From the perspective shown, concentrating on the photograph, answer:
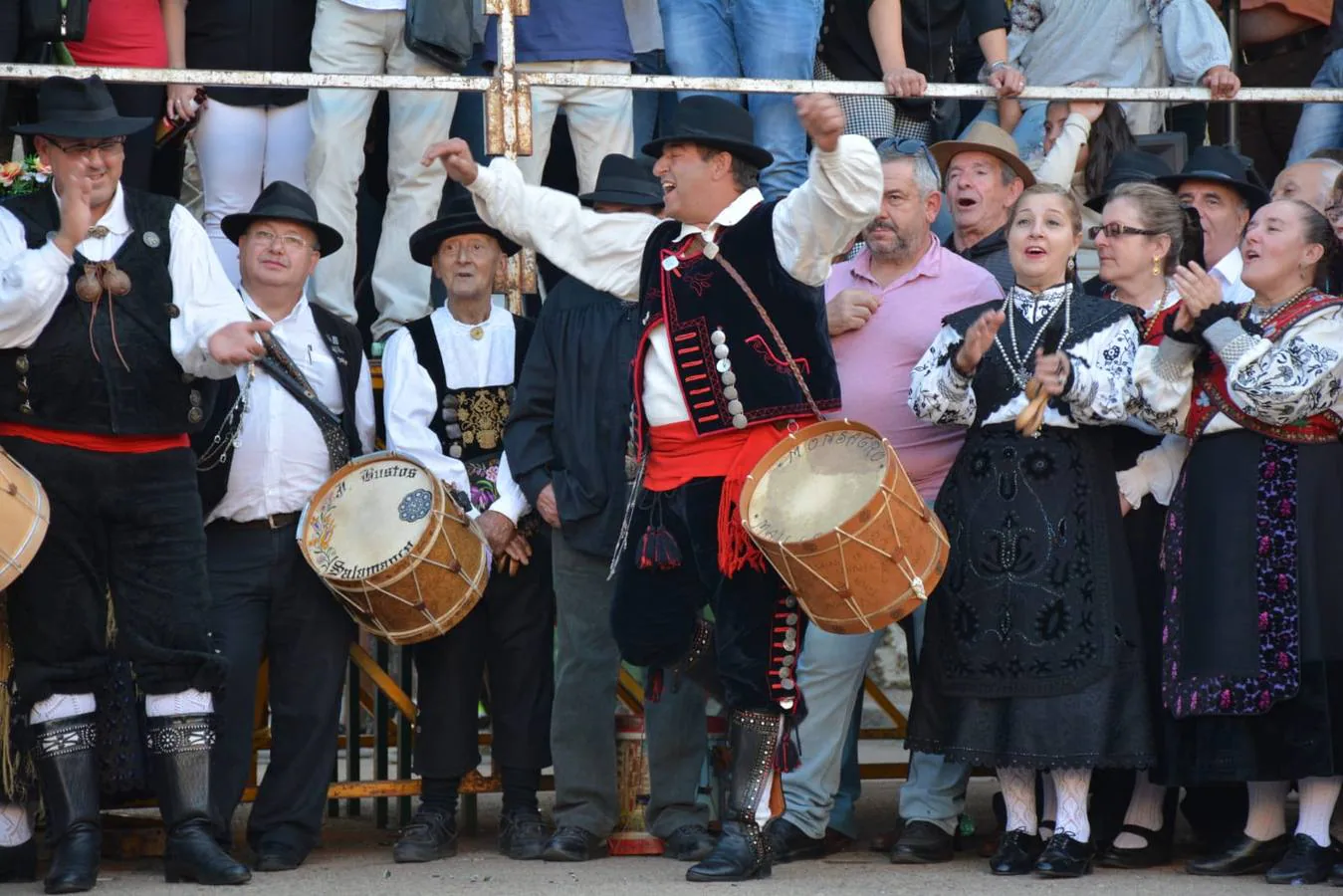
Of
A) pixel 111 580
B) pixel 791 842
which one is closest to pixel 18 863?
pixel 111 580

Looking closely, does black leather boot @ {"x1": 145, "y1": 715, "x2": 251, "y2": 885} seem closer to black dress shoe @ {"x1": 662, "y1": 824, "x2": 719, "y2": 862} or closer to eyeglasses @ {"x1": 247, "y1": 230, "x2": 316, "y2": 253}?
black dress shoe @ {"x1": 662, "y1": 824, "x2": 719, "y2": 862}

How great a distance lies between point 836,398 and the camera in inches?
233

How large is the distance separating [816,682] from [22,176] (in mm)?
3352

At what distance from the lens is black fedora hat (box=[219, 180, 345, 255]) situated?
680 centimetres

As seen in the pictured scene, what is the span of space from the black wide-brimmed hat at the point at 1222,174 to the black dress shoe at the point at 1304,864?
2318 mm

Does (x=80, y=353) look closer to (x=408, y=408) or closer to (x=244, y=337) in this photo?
(x=244, y=337)

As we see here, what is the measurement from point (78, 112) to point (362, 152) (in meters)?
1.91

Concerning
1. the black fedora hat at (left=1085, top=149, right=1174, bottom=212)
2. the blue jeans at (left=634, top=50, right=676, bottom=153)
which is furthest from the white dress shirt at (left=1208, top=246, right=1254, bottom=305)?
the blue jeans at (left=634, top=50, right=676, bottom=153)

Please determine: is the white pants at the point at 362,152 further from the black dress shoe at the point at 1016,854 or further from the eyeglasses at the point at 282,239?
the black dress shoe at the point at 1016,854

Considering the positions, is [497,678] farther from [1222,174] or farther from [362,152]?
[1222,174]

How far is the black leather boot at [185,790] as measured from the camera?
597cm

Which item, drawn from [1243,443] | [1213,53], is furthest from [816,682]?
[1213,53]

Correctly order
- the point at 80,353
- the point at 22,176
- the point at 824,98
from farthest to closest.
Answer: the point at 22,176, the point at 80,353, the point at 824,98

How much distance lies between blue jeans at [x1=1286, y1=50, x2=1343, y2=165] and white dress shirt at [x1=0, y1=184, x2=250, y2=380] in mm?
4427
